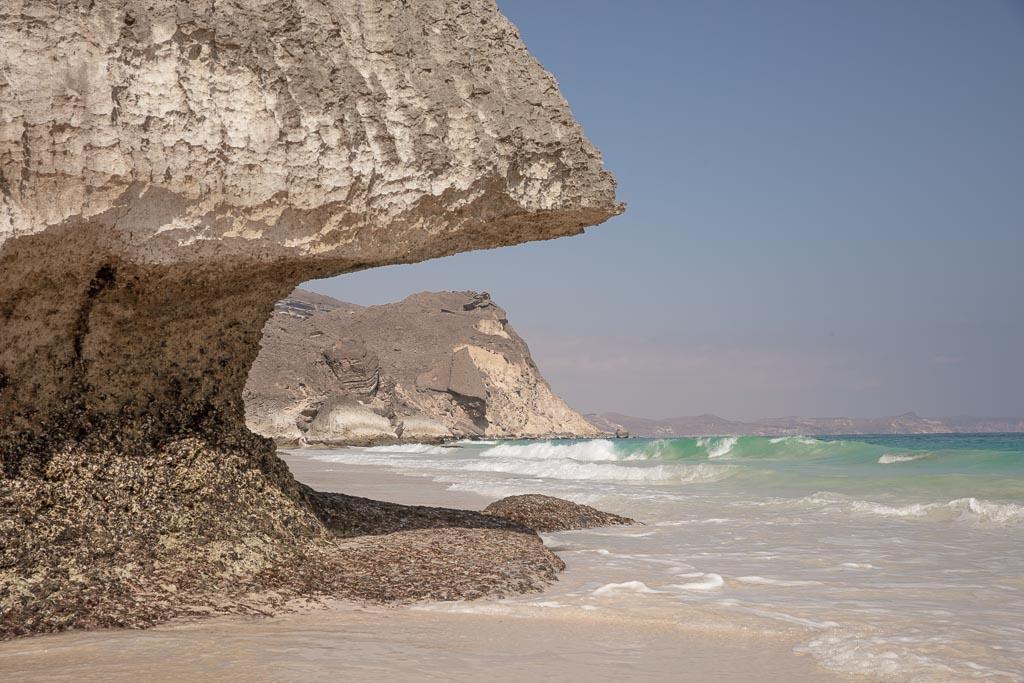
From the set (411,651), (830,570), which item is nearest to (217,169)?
(411,651)

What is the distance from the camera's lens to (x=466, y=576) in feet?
15.4

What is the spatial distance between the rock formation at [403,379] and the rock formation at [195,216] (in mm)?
36727

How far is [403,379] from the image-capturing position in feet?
235

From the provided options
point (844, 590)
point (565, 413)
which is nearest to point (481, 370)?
point (565, 413)

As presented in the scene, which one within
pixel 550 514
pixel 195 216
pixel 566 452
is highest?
pixel 195 216

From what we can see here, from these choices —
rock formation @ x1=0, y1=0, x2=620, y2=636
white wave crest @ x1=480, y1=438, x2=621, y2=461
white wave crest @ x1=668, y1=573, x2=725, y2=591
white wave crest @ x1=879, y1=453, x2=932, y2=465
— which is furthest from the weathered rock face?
white wave crest @ x1=480, y1=438, x2=621, y2=461

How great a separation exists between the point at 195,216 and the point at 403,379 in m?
68.1

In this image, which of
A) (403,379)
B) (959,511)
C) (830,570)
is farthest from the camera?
(403,379)

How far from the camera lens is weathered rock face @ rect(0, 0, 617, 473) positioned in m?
3.85

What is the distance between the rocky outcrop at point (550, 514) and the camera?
7.83 m

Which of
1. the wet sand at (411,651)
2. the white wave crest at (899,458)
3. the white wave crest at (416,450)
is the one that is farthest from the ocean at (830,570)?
the white wave crest at (416,450)

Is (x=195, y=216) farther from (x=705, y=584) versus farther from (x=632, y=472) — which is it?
(x=632, y=472)

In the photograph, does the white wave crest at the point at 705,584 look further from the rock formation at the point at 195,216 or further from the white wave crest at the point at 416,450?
the white wave crest at the point at 416,450

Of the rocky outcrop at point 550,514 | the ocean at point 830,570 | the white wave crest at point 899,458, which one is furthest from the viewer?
the white wave crest at point 899,458
